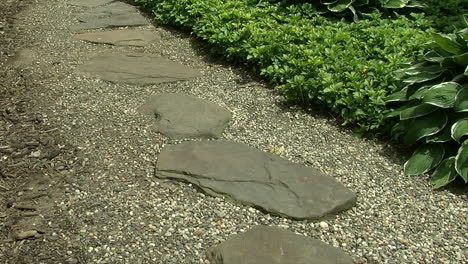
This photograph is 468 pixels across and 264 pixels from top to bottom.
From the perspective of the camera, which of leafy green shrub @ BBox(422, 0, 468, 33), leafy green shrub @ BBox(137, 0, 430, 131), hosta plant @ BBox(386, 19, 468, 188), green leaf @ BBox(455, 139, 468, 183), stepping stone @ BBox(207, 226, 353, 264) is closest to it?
stepping stone @ BBox(207, 226, 353, 264)

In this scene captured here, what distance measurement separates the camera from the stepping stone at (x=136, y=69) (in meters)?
4.52

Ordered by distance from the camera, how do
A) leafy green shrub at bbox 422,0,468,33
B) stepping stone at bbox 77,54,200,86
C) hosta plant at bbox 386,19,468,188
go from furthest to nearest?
leafy green shrub at bbox 422,0,468,33
stepping stone at bbox 77,54,200,86
hosta plant at bbox 386,19,468,188

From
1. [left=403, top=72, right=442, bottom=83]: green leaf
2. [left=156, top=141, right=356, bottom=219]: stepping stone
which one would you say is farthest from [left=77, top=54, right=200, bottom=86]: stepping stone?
[left=403, top=72, right=442, bottom=83]: green leaf

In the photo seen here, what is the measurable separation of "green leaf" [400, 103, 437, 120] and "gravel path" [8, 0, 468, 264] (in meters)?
0.25

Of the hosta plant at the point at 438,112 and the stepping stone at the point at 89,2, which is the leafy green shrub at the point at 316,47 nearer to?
the hosta plant at the point at 438,112

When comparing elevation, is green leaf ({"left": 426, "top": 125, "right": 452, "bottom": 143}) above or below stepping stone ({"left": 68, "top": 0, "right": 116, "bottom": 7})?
above

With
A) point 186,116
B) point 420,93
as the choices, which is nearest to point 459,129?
point 420,93

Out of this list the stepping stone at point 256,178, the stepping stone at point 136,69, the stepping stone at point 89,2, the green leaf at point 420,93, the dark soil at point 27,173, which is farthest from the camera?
the stepping stone at point 89,2

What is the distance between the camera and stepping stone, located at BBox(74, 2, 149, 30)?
586 centimetres

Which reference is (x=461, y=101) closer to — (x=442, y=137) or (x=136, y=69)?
(x=442, y=137)

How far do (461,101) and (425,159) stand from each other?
416 mm

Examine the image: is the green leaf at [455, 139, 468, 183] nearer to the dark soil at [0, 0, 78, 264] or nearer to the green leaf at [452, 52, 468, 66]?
the green leaf at [452, 52, 468, 66]

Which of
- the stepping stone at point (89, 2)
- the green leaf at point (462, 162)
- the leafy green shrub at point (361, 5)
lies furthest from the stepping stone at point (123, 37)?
the green leaf at point (462, 162)

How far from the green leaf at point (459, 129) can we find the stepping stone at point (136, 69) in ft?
7.17
